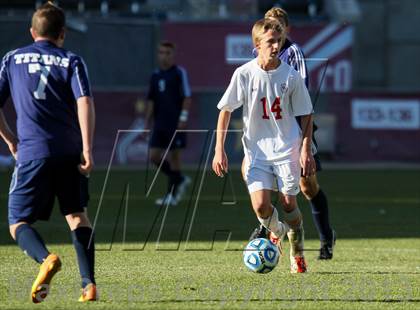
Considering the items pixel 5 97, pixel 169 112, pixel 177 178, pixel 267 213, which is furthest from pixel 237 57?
pixel 5 97

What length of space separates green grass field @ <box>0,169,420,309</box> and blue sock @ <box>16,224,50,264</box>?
311mm

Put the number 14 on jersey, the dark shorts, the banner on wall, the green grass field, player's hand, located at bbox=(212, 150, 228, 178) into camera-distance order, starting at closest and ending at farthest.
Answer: the green grass field < player's hand, located at bbox=(212, 150, 228, 178) < the number 14 on jersey < the dark shorts < the banner on wall

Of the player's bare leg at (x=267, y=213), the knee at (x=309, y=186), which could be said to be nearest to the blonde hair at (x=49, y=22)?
the player's bare leg at (x=267, y=213)

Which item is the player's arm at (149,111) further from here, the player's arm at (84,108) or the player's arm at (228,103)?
the player's arm at (84,108)

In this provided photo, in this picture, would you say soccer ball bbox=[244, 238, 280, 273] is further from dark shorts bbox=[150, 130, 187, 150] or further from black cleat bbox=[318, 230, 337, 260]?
dark shorts bbox=[150, 130, 187, 150]

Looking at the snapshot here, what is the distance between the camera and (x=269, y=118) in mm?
8070

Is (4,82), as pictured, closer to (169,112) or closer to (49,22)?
A: (49,22)

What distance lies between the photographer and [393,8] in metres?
31.8

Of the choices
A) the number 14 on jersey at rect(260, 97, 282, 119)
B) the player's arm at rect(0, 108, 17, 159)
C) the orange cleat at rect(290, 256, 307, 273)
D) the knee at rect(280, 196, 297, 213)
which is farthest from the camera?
the orange cleat at rect(290, 256, 307, 273)

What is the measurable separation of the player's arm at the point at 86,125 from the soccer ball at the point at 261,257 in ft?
5.72

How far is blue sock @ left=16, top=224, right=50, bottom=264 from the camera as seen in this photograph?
6.80m

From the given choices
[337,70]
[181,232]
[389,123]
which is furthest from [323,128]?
[181,232]

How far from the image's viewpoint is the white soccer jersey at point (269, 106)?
26.3ft

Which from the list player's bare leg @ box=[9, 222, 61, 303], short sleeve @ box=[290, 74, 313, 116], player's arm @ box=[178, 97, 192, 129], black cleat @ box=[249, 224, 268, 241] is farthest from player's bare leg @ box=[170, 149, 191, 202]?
player's bare leg @ box=[9, 222, 61, 303]
